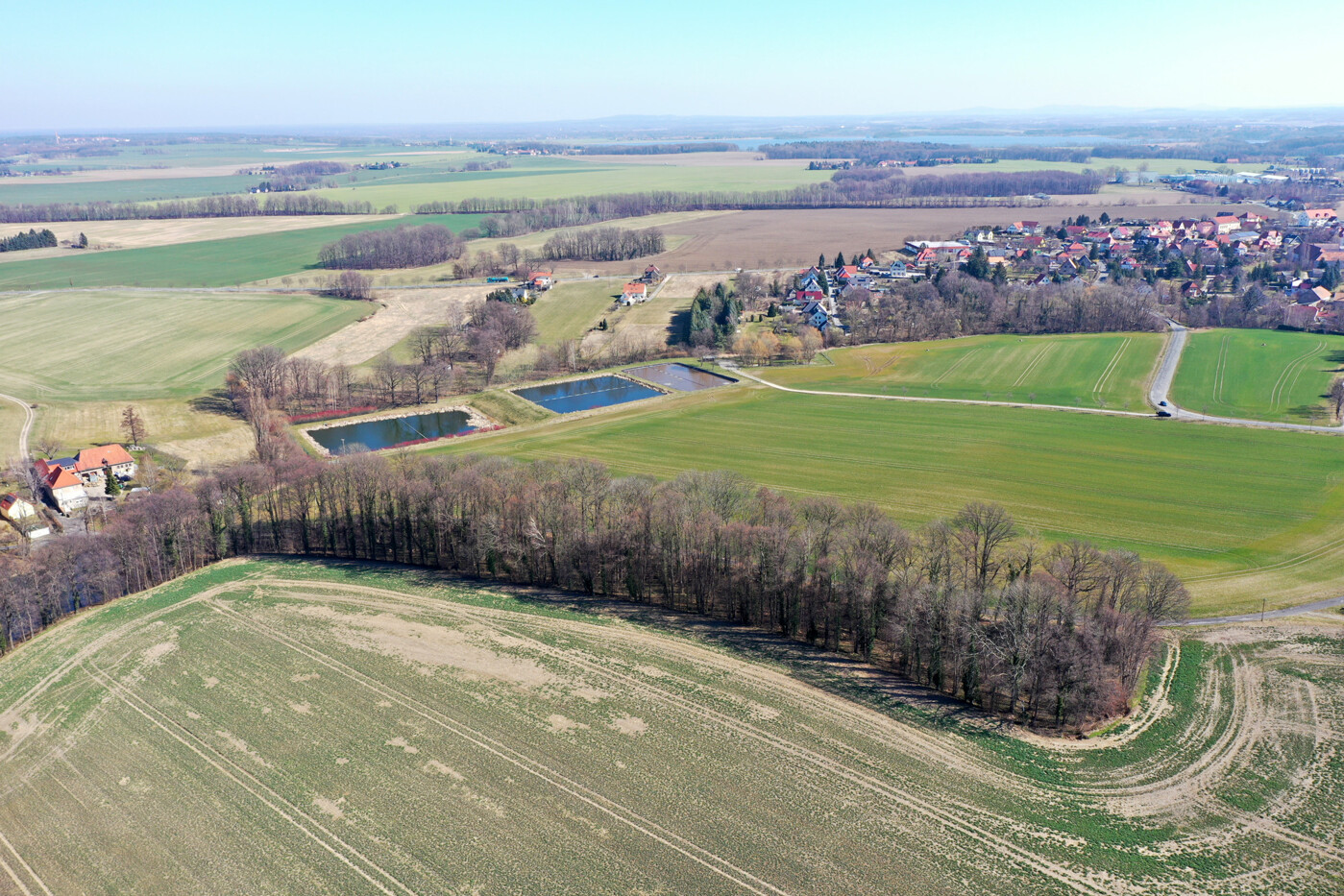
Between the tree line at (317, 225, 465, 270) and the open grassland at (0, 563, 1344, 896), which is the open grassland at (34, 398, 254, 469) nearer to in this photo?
the open grassland at (0, 563, 1344, 896)

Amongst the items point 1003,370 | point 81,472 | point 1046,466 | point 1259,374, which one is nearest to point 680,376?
point 1003,370

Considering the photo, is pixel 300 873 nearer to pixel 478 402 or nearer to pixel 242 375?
pixel 478 402

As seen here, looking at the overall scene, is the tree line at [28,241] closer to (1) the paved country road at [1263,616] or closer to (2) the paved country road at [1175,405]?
(2) the paved country road at [1175,405]

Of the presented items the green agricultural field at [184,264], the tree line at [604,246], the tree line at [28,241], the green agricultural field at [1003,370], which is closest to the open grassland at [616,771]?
the green agricultural field at [1003,370]

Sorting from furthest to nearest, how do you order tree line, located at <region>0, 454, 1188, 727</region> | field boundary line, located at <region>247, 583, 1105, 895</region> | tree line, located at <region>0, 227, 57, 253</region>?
tree line, located at <region>0, 227, 57, 253</region> < tree line, located at <region>0, 454, 1188, 727</region> < field boundary line, located at <region>247, 583, 1105, 895</region>

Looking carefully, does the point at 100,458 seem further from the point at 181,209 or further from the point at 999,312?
the point at 181,209

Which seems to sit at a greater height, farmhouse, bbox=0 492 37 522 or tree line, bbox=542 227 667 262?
tree line, bbox=542 227 667 262

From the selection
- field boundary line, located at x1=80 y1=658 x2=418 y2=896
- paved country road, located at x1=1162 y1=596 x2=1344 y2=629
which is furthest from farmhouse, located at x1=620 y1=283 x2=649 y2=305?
paved country road, located at x1=1162 y1=596 x2=1344 y2=629

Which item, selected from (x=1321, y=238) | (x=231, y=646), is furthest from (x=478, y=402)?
(x=1321, y=238)
